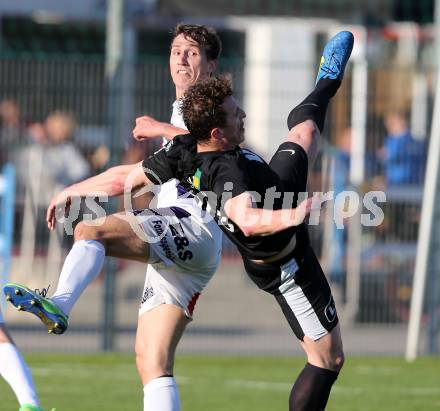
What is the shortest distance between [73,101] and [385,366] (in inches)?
154

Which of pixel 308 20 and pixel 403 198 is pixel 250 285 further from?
pixel 308 20

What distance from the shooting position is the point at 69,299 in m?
6.04

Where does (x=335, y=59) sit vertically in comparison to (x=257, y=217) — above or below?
above

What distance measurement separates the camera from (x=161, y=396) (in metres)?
6.73

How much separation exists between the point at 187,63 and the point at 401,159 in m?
6.10

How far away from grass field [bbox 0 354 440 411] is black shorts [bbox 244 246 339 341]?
2.19 metres

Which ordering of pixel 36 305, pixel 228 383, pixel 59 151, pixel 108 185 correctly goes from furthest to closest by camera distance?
pixel 59 151
pixel 228 383
pixel 108 185
pixel 36 305

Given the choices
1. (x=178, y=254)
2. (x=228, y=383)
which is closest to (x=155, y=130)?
(x=178, y=254)

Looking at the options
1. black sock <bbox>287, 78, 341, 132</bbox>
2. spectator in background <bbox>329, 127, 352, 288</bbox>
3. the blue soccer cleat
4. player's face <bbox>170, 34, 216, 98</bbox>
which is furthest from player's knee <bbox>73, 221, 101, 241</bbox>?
spectator in background <bbox>329, 127, 352, 288</bbox>

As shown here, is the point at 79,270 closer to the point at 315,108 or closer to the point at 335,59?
the point at 315,108

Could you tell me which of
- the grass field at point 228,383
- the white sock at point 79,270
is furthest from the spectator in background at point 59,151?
the white sock at point 79,270

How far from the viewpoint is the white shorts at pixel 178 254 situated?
657cm

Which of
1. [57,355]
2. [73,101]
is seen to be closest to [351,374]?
[57,355]

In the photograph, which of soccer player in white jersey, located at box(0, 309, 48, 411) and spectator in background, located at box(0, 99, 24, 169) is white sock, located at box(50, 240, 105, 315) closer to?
soccer player in white jersey, located at box(0, 309, 48, 411)
